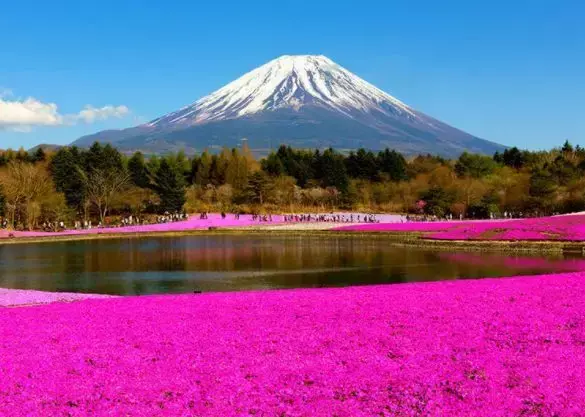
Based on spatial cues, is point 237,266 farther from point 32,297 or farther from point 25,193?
point 25,193

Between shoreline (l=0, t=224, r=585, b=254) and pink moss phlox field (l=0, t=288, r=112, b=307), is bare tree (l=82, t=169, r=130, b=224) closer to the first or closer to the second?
shoreline (l=0, t=224, r=585, b=254)

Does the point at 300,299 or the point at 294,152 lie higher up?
the point at 294,152

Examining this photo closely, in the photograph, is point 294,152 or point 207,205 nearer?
point 207,205

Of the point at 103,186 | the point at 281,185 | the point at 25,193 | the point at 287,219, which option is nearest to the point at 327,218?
the point at 287,219

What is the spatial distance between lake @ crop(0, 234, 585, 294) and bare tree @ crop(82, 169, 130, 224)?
92.3 ft

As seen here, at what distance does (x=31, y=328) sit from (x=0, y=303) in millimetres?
7062

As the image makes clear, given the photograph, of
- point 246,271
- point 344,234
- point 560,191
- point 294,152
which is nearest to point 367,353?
point 246,271

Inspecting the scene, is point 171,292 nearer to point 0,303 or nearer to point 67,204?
point 0,303

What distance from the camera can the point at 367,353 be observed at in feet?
39.3

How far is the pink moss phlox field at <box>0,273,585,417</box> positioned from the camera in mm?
9336

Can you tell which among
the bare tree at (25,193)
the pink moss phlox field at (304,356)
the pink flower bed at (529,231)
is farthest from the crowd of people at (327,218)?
the pink moss phlox field at (304,356)

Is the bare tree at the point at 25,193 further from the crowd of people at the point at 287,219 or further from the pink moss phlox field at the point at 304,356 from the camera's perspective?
the pink moss phlox field at the point at 304,356

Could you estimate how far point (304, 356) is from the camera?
11914 mm

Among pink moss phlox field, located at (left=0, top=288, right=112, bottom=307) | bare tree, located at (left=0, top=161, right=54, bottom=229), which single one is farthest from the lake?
bare tree, located at (left=0, top=161, right=54, bottom=229)
